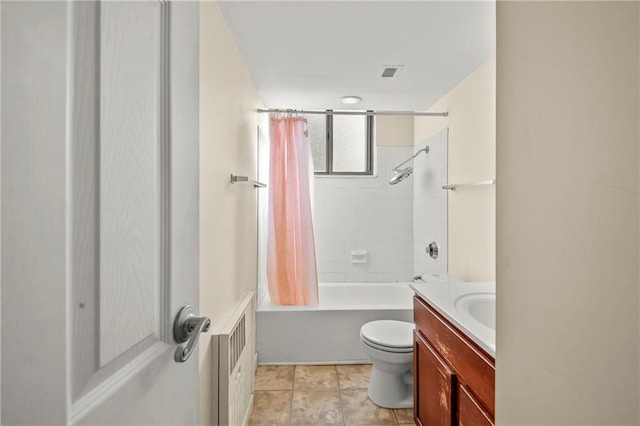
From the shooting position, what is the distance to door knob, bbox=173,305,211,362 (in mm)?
637

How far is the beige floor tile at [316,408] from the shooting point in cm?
203

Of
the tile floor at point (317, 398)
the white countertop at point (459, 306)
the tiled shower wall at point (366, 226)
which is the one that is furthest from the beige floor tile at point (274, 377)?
the white countertop at point (459, 306)

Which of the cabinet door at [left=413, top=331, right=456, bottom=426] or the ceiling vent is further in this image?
the ceiling vent

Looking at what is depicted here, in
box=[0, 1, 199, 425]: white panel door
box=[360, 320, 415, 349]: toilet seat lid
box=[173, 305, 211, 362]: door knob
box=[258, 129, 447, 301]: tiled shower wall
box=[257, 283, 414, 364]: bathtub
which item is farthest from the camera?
box=[258, 129, 447, 301]: tiled shower wall

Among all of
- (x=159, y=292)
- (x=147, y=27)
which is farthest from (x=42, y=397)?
(x=147, y=27)

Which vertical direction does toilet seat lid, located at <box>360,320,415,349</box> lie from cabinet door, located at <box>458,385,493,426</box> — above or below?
below

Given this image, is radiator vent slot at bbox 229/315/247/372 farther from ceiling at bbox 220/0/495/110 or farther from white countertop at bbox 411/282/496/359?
ceiling at bbox 220/0/495/110

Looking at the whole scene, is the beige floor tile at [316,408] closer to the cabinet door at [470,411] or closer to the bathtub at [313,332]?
the bathtub at [313,332]

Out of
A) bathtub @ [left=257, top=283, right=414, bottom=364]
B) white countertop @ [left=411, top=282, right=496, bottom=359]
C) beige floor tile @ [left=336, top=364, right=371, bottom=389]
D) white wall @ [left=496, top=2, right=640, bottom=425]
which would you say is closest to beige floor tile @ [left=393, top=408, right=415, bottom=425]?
beige floor tile @ [left=336, top=364, right=371, bottom=389]

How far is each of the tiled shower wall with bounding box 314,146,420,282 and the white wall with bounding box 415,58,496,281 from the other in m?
0.89

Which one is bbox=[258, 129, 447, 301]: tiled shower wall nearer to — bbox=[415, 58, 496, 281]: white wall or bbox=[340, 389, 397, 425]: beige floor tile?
bbox=[415, 58, 496, 281]: white wall

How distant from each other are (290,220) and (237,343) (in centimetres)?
121

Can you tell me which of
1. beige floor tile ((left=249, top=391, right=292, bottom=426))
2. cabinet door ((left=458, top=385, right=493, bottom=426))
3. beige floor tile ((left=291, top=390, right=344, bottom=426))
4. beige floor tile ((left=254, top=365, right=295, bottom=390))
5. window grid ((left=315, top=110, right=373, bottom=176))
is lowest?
beige floor tile ((left=249, top=391, right=292, bottom=426))

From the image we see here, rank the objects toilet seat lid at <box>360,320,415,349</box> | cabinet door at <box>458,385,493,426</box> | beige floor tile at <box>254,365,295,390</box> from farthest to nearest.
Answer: beige floor tile at <box>254,365,295,390</box>
toilet seat lid at <box>360,320,415,349</box>
cabinet door at <box>458,385,493,426</box>
